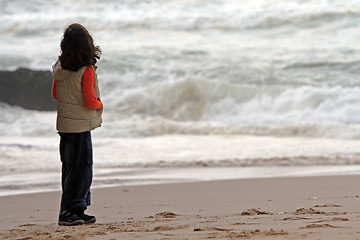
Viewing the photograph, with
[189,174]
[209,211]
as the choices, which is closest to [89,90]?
[209,211]

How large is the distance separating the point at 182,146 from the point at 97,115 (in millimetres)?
6318

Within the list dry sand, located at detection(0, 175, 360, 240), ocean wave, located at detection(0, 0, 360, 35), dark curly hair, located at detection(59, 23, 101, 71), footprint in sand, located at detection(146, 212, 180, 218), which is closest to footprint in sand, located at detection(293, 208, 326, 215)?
dry sand, located at detection(0, 175, 360, 240)

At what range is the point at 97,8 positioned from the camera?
2717 centimetres

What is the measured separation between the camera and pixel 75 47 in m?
4.54

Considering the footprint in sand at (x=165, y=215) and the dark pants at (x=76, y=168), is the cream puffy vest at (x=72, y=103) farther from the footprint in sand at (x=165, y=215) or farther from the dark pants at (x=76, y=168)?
the footprint in sand at (x=165, y=215)

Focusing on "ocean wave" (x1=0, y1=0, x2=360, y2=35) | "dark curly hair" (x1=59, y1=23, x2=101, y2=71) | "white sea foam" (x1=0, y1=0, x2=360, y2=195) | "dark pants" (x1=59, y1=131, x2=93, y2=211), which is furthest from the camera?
"ocean wave" (x1=0, y1=0, x2=360, y2=35)

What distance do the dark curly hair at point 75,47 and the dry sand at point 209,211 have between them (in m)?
0.98

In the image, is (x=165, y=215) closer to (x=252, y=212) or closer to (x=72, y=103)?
(x=252, y=212)

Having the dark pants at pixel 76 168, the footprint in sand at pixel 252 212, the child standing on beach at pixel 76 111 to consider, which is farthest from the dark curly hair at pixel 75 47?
the footprint in sand at pixel 252 212

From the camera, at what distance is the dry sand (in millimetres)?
3854

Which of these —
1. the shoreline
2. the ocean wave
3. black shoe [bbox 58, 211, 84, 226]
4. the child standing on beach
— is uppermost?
the ocean wave

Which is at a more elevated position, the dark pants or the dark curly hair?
the dark curly hair

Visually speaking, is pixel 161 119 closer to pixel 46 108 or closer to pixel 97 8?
pixel 46 108

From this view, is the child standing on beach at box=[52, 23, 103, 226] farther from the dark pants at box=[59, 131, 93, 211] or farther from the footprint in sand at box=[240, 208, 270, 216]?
the footprint in sand at box=[240, 208, 270, 216]
